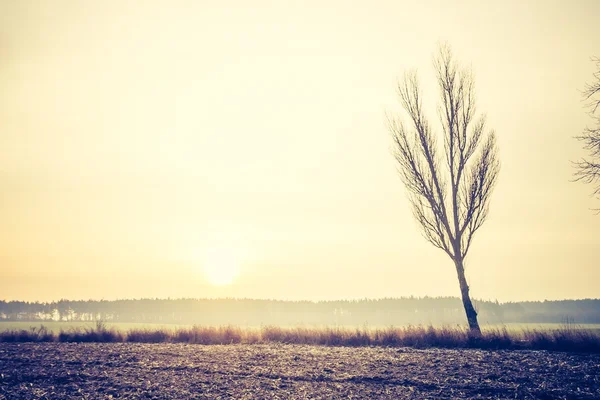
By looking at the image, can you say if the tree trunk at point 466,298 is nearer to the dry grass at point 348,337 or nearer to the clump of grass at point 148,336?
the dry grass at point 348,337

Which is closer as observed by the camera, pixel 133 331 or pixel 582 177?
pixel 582 177

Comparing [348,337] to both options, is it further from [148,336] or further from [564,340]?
[148,336]

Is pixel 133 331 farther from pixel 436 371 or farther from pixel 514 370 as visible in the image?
pixel 514 370

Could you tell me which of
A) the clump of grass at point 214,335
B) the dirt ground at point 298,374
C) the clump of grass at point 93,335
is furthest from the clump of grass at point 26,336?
the clump of grass at point 214,335

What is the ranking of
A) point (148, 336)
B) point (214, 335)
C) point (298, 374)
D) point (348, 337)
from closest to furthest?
point (298, 374), point (348, 337), point (214, 335), point (148, 336)

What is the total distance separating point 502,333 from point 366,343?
5.07m

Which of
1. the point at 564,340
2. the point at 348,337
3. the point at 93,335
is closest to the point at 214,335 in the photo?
the point at 93,335

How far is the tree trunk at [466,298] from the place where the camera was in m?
16.9

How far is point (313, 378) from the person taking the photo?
1005 centimetres

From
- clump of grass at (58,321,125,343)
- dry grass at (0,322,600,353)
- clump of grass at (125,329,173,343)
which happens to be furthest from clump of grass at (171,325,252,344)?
clump of grass at (58,321,125,343)

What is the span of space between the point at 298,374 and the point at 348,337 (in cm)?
621

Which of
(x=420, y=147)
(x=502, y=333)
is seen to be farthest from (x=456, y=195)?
(x=502, y=333)

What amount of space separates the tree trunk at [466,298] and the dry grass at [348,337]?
4.99 ft

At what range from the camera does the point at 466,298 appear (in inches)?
693
